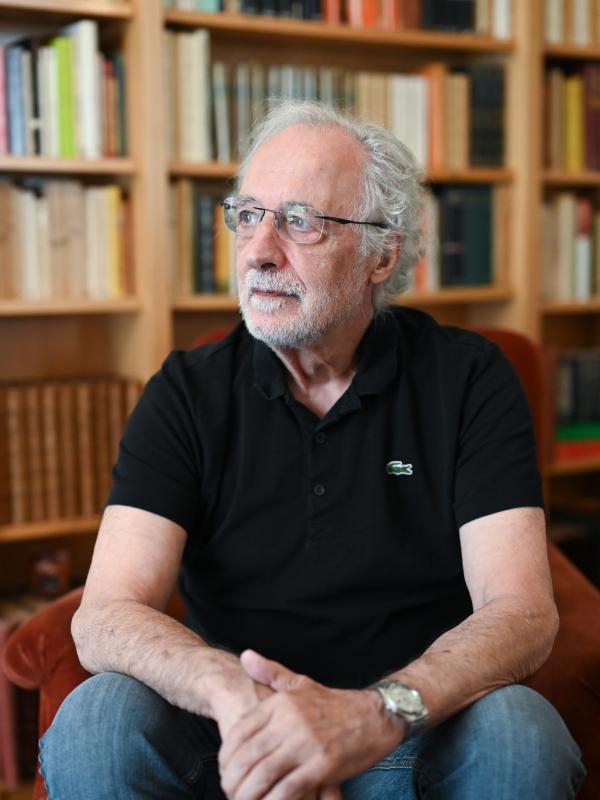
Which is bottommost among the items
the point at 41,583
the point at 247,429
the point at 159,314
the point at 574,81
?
the point at 41,583

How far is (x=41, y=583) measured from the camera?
2.50 meters

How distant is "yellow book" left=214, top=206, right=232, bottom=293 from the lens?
2508 mm

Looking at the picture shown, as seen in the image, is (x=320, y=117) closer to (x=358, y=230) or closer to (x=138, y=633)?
(x=358, y=230)

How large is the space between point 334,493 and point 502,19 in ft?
6.05

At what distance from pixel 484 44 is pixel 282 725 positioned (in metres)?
2.17

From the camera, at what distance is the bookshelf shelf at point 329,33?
2.40 metres

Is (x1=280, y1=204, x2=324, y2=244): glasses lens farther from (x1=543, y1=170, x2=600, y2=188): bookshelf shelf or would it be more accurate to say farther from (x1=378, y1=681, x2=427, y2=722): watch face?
(x1=543, y1=170, x2=600, y2=188): bookshelf shelf

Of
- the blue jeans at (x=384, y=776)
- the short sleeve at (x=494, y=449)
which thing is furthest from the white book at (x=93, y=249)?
the blue jeans at (x=384, y=776)

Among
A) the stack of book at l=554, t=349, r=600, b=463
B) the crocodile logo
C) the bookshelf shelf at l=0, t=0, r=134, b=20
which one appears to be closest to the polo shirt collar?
the crocodile logo

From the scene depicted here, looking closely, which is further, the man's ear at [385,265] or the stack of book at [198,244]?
the stack of book at [198,244]

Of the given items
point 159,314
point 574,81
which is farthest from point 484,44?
point 159,314

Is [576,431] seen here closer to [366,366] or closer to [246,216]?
[366,366]

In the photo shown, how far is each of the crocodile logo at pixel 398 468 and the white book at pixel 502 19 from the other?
5.69 feet

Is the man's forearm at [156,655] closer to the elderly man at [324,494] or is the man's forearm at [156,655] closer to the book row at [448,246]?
the elderly man at [324,494]
